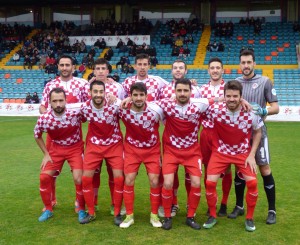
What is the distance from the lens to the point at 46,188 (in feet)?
16.0

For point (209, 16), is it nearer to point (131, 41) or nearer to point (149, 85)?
point (131, 41)

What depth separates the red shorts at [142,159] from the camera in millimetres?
4715

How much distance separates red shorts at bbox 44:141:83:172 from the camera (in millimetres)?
4895

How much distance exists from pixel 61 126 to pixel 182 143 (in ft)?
4.65

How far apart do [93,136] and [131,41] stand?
2022cm

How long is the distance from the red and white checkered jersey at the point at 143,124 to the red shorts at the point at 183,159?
26cm

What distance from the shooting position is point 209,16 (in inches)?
1098

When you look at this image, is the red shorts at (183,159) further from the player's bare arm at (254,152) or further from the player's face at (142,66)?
the player's face at (142,66)

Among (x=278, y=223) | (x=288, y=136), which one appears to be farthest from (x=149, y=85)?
(x=288, y=136)

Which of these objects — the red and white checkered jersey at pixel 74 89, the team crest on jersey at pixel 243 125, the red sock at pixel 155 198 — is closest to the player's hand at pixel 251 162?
the team crest on jersey at pixel 243 125

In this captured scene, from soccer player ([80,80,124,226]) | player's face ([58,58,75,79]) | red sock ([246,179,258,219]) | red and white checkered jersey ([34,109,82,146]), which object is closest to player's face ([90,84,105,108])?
soccer player ([80,80,124,226])

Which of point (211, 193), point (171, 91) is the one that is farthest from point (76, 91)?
point (211, 193)

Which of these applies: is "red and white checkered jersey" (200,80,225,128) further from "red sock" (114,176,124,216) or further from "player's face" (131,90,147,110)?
"red sock" (114,176,124,216)

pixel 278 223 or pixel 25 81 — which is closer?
pixel 278 223
